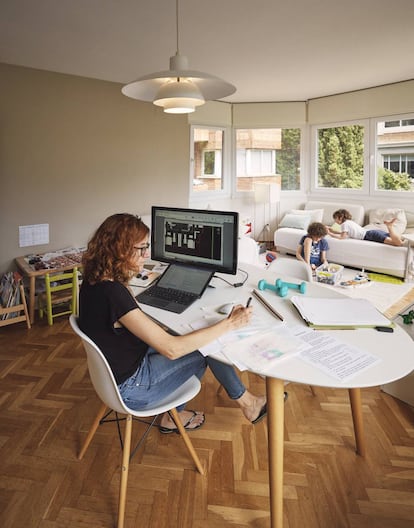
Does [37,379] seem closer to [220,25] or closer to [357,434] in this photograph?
[357,434]

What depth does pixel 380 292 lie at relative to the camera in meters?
4.55

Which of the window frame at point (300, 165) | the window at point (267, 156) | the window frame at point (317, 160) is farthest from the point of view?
the window at point (267, 156)

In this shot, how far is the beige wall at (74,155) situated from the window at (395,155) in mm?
2949

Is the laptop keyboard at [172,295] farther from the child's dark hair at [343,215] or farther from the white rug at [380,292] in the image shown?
the child's dark hair at [343,215]

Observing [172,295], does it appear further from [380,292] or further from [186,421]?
[380,292]

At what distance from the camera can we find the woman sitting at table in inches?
59.4

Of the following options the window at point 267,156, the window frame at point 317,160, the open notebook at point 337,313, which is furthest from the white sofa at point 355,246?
the open notebook at point 337,313

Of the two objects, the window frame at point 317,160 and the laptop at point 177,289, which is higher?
the window frame at point 317,160

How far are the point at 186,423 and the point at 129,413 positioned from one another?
742mm

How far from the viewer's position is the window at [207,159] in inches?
250

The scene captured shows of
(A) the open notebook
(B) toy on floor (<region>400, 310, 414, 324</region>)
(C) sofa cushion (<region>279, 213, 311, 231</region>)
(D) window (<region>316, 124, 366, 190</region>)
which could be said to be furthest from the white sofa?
(A) the open notebook

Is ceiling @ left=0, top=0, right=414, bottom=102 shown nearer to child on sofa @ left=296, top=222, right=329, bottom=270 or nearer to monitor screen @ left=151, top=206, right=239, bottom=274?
monitor screen @ left=151, top=206, right=239, bottom=274

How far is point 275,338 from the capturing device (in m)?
1.54

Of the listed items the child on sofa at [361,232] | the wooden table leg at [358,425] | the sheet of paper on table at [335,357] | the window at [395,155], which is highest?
the window at [395,155]
